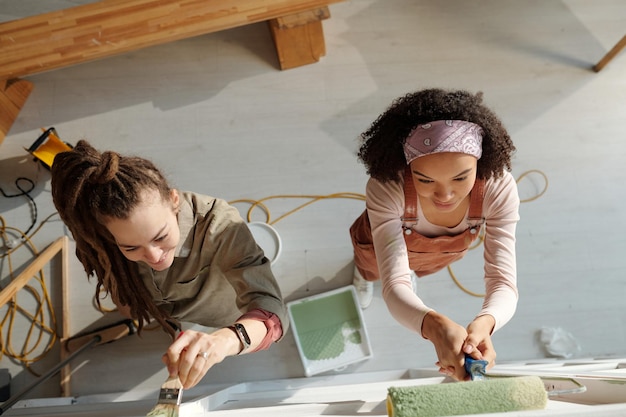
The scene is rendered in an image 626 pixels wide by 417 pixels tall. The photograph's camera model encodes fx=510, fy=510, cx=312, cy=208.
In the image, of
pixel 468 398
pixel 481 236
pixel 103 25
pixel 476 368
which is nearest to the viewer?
pixel 468 398

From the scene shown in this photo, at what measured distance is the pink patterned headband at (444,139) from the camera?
0.97 meters

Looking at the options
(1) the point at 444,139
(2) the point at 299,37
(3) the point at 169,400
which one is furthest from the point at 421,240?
(2) the point at 299,37

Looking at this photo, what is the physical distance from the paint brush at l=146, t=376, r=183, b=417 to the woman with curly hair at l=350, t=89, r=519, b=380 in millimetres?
462

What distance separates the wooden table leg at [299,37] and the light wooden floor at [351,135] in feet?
0.16

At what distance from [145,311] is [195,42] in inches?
50.9

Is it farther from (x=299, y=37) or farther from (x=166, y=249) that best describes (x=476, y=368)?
(x=299, y=37)

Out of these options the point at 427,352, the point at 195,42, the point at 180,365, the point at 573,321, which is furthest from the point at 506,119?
the point at 180,365

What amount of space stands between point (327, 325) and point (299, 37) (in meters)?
1.10

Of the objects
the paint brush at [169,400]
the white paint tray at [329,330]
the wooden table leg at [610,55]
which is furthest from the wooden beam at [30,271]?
the wooden table leg at [610,55]

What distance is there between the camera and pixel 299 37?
1.99m

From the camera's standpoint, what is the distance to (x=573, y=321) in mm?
1808

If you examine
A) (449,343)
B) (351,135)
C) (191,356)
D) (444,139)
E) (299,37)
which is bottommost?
(449,343)

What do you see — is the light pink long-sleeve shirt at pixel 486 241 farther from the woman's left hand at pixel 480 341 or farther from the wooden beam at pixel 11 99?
the wooden beam at pixel 11 99

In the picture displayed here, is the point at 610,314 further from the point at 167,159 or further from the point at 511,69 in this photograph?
the point at 167,159
